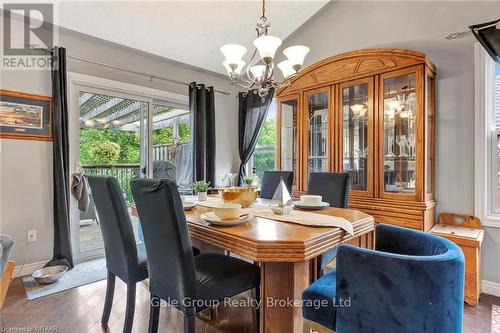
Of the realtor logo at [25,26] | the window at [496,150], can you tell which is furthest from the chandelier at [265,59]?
the realtor logo at [25,26]

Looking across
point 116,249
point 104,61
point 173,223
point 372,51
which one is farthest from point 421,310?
point 104,61

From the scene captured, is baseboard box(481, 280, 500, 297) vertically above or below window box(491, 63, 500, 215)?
below

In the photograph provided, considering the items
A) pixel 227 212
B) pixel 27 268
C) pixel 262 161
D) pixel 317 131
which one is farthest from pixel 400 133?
pixel 27 268

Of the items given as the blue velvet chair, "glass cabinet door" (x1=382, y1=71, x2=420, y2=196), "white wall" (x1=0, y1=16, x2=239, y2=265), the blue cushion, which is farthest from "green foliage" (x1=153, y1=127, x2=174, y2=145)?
the blue velvet chair

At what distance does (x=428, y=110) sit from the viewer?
2.45m

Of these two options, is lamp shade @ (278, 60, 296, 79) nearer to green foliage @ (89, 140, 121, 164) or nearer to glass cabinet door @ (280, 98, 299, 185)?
glass cabinet door @ (280, 98, 299, 185)

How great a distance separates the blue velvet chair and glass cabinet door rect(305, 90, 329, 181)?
6.79ft

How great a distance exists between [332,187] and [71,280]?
2549mm

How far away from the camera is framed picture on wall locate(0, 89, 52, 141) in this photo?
2.50 metres

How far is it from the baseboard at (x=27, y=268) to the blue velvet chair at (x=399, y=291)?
9.68 ft

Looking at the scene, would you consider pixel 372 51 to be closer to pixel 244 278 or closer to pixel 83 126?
pixel 244 278

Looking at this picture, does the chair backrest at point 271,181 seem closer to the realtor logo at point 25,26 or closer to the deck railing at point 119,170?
the deck railing at point 119,170

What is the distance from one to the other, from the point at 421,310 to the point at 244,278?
0.84 metres

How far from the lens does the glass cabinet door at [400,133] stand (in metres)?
2.45
